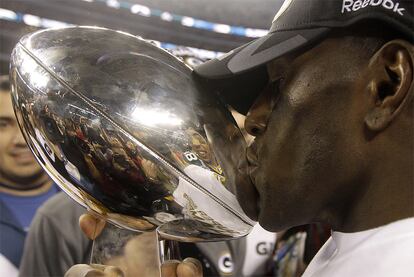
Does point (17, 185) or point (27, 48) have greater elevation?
point (27, 48)

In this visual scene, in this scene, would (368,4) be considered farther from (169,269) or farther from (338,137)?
(169,269)

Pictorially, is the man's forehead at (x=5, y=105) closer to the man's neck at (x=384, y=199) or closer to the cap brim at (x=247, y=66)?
the cap brim at (x=247, y=66)

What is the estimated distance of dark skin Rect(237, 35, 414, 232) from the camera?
567mm

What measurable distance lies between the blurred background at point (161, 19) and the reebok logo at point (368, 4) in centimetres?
70

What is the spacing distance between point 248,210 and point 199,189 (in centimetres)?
7

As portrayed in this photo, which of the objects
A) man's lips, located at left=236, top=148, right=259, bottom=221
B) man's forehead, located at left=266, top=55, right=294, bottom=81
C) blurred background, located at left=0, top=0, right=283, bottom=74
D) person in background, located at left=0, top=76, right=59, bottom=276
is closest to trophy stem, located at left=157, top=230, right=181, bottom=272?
man's lips, located at left=236, top=148, right=259, bottom=221

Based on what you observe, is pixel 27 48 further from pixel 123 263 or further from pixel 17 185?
pixel 17 185

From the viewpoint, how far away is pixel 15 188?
1.53 metres

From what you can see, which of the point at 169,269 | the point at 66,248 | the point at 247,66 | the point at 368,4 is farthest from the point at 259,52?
the point at 66,248

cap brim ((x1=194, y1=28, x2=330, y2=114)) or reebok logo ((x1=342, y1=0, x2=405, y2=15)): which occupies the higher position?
reebok logo ((x1=342, y1=0, x2=405, y2=15))

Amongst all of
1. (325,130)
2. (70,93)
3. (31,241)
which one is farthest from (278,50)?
(31,241)

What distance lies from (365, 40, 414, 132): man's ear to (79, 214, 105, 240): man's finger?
39 centimetres

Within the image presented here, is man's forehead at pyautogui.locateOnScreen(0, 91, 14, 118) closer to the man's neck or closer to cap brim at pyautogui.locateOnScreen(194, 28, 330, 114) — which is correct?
cap brim at pyautogui.locateOnScreen(194, 28, 330, 114)

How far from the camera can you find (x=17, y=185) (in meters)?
1.53
